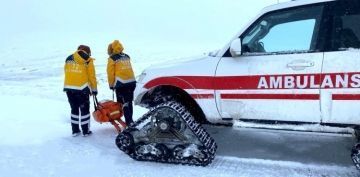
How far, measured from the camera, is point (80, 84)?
7641 millimetres

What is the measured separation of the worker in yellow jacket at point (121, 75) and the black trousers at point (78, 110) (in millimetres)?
519

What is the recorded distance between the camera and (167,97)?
6.61 metres

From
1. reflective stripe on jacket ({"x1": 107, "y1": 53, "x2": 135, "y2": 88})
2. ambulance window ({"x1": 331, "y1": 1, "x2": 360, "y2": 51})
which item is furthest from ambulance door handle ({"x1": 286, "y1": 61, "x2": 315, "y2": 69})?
reflective stripe on jacket ({"x1": 107, "y1": 53, "x2": 135, "y2": 88})

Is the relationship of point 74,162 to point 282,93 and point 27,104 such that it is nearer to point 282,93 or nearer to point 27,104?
point 282,93

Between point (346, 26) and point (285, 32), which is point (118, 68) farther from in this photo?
point (346, 26)

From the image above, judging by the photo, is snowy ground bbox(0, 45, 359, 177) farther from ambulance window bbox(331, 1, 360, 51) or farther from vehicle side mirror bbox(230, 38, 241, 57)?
ambulance window bbox(331, 1, 360, 51)

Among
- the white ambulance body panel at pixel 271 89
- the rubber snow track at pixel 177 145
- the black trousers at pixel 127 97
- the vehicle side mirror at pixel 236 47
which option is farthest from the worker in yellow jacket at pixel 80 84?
the vehicle side mirror at pixel 236 47

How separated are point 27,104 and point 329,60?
22.9 ft

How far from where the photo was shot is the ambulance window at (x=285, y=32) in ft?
18.4

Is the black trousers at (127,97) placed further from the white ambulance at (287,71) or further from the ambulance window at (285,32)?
the ambulance window at (285,32)

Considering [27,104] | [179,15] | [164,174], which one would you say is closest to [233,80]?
[164,174]

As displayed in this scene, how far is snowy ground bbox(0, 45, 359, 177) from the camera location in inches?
232

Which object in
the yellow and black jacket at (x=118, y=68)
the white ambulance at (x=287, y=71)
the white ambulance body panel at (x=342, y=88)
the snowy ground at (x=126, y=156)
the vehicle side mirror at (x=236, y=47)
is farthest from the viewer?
the yellow and black jacket at (x=118, y=68)

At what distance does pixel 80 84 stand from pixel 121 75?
2.20 ft
